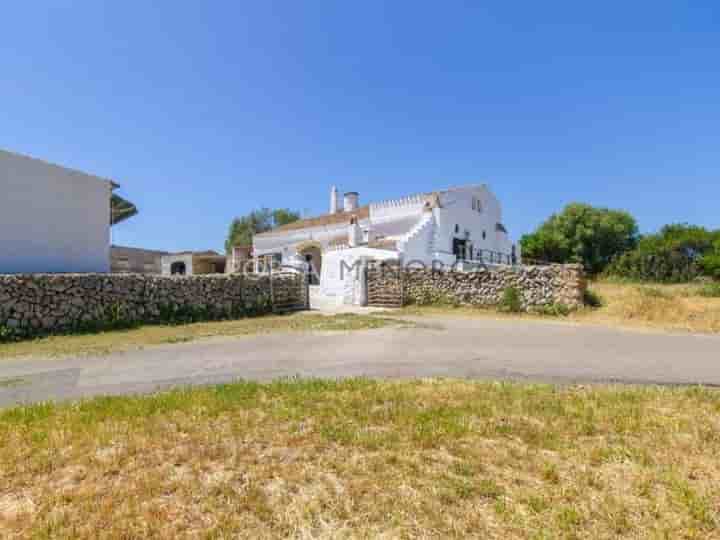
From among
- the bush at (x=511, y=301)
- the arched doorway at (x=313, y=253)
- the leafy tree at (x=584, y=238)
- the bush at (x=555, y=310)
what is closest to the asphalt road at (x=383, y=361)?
the bush at (x=555, y=310)

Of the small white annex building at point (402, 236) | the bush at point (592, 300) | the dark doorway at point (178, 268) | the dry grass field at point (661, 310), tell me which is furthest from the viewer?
the dark doorway at point (178, 268)

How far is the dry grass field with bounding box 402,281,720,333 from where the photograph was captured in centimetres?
1013

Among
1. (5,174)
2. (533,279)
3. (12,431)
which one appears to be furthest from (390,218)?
(12,431)

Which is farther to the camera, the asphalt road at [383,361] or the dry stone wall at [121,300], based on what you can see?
the dry stone wall at [121,300]

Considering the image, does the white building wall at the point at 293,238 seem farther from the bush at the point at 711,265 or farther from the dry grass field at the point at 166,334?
the bush at the point at 711,265

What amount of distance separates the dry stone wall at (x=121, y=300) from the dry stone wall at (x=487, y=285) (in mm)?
5088

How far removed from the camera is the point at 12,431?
3.33 m

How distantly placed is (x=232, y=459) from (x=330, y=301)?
15363mm

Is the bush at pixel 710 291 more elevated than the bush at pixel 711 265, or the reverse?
the bush at pixel 711 265

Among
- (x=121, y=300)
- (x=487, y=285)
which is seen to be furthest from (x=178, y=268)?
(x=487, y=285)

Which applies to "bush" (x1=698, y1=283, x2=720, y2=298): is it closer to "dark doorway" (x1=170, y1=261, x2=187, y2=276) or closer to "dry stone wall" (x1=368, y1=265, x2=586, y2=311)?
"dry stone wall" (x1=368, y1=265, x2=586, y2=311)

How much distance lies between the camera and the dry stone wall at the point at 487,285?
42.5 feet

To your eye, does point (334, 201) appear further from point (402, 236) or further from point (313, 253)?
point (402, 236)

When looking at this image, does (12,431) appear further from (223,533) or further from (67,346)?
(67,346)
